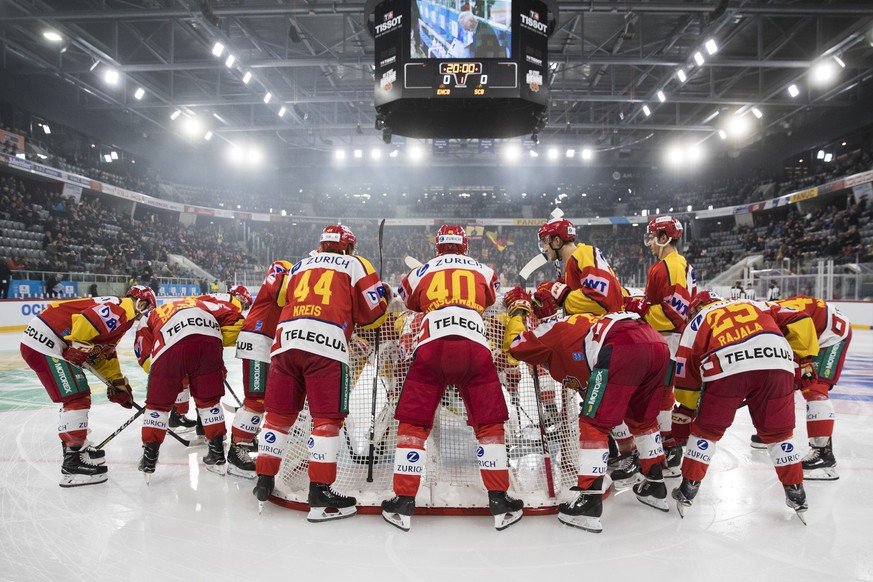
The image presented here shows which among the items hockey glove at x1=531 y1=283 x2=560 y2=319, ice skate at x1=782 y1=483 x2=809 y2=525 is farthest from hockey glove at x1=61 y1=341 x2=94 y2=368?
ice skate at x1=782 y1=483 x2=809 y2=525

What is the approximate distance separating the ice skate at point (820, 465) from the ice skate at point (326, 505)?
307 cm

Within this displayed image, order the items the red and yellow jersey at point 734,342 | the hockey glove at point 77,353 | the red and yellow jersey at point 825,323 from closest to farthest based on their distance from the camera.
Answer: the red and yellow jersey at point 734,342
the hockey glove at point 77,353
the red and yellow jersey at point 825,323

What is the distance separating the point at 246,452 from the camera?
3.67 metres

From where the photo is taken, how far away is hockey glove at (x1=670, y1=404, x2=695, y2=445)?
3.63 meters

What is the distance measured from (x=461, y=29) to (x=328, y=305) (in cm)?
581

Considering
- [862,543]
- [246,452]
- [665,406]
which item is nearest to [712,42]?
[665,406]

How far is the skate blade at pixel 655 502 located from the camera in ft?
9.99

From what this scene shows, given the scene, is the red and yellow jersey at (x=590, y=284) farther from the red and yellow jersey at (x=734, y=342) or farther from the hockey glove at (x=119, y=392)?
the hockey glove at (x=119, y=392)

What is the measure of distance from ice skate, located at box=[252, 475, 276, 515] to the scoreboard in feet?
19.2

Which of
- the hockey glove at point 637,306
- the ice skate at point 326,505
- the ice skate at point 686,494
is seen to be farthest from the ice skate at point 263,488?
the hockey glove at point 637,306

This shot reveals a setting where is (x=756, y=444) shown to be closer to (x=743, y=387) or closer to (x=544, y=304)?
(x=743, y=387)

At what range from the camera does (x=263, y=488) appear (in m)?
2.93

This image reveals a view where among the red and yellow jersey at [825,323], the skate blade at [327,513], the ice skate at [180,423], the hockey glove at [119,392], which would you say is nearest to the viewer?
the skate blade at [327,513]

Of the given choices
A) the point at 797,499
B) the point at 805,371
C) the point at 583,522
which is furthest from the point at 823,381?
the point at 583,522
